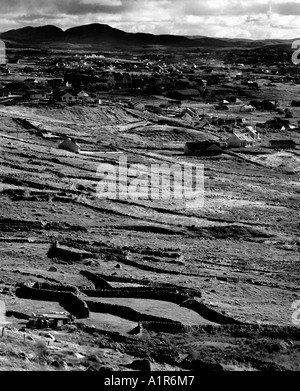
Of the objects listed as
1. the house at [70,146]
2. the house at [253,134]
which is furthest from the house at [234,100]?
the house at [70,146]

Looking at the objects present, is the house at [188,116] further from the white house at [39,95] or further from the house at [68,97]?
the white house at [39,95]

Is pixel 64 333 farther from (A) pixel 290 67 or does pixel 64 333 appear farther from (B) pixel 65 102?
(A) pixel 290 67

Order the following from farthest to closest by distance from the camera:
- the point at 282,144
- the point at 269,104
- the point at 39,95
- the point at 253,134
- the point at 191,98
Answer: the point at 191,98, the point at 269,104, the point at 39,95, the point at 253,134, the point at 282,144

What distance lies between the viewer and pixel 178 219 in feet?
126

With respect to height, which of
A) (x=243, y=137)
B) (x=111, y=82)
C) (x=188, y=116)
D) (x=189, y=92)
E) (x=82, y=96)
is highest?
(x=111, y=82)

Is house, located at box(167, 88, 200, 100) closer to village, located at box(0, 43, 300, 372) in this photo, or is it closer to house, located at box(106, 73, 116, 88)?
house, located at box(106, 73, 116, 88)

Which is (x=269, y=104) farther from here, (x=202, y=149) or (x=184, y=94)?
(x=202, y=149)

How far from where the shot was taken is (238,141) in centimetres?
6172

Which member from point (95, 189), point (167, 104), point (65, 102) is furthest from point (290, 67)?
point (95, 189)

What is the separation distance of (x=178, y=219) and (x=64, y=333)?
1825 cm

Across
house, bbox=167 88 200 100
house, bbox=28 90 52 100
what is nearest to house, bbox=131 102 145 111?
house, bbox=28 90 52 100

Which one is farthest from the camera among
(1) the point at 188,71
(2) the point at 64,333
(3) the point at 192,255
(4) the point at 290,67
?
(4) the point at 290,67

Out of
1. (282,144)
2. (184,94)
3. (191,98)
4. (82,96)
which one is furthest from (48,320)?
(184,94)

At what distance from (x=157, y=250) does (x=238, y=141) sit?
102 ft
